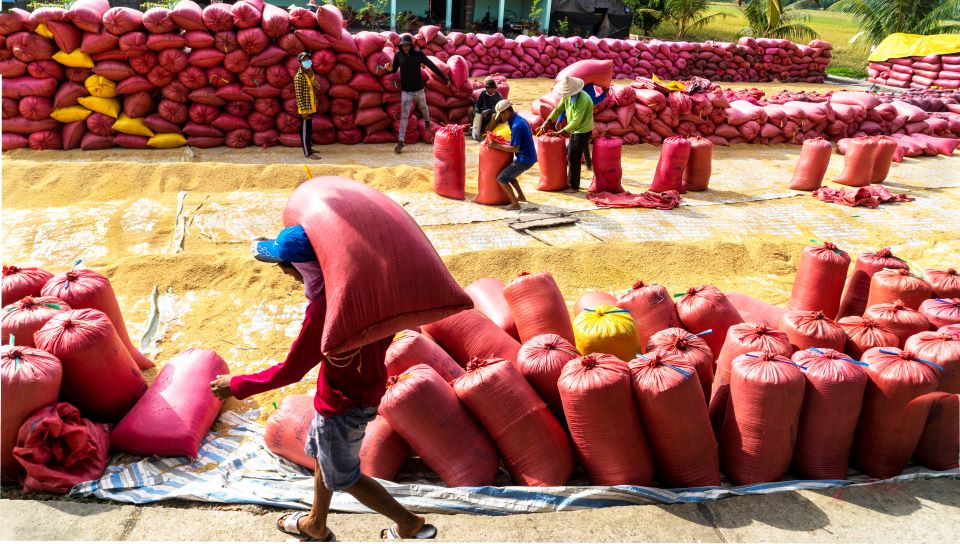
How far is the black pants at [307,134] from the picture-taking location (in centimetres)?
898

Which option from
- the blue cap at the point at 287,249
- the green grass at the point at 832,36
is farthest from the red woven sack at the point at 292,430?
the green grass at the point at 832,36

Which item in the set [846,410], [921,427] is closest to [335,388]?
[846,410]

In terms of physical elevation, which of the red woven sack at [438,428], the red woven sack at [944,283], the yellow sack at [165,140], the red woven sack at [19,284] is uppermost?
the red woven sack at [944,283]

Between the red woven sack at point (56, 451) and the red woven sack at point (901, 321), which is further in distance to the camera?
the red woven sack at point (901, 321)

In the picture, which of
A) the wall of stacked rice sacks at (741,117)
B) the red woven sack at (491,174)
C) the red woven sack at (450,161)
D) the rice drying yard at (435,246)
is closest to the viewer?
the rice drying yard at (435,246)

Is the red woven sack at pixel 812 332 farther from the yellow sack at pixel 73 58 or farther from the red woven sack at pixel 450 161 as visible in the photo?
the yellow sack at pixel 73 58

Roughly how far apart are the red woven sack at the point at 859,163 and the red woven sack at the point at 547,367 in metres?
7.31

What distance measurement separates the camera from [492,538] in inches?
107

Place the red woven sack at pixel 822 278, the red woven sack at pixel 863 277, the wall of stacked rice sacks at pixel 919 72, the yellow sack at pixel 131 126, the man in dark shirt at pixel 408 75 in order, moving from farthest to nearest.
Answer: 1. the wall of stacked rice sacks at pixel 919 72
2. the man in dark shirt at pixel 408 75
3. the yellow sack at pixel 131 126
4. the red woven sack at pixel 822 278
5. the red woven sack at pixel 863 277

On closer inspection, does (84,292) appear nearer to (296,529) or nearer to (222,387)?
(222,387)

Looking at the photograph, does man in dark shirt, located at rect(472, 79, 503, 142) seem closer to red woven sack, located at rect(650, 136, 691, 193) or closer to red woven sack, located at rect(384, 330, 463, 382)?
red woven sack, located at rect(650, 136, 691, 193)

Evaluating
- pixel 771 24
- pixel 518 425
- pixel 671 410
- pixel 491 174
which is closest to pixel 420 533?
pixel 518 425

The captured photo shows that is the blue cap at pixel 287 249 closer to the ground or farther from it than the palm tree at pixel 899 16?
closer to the ground

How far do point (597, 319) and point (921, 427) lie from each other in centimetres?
151
